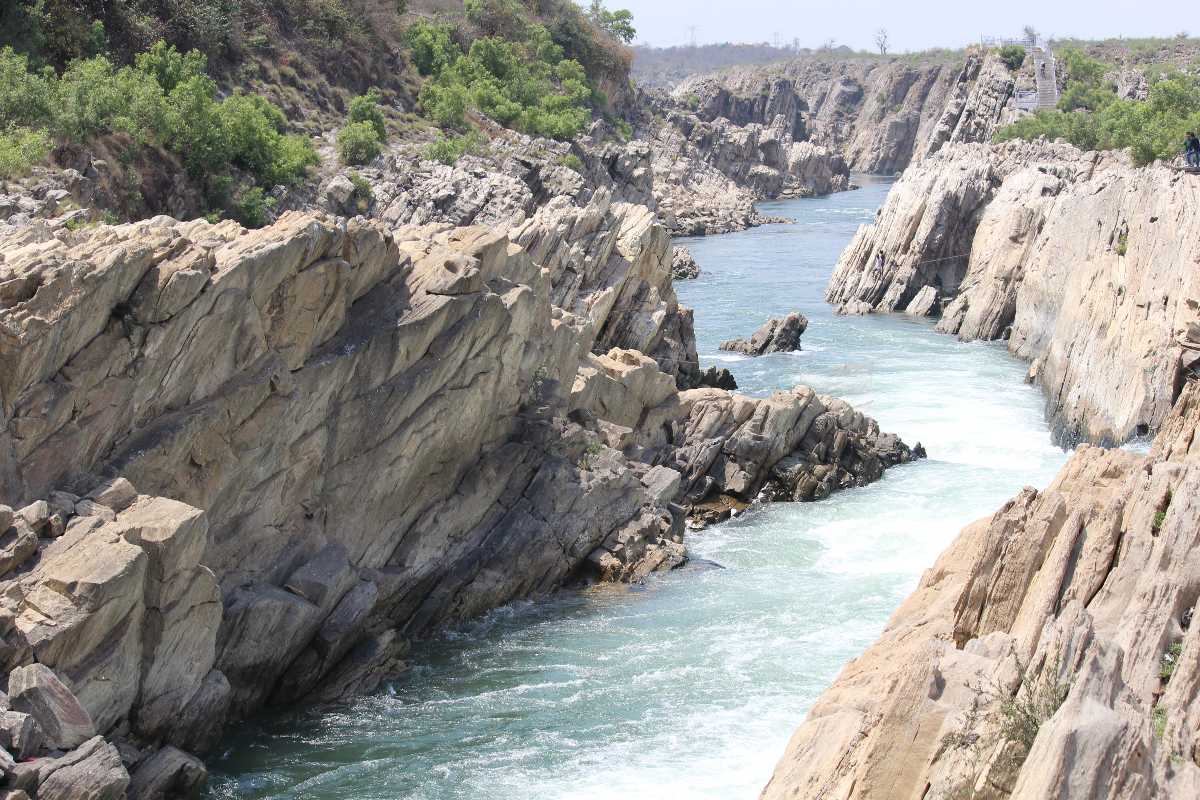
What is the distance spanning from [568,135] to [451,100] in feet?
36.7

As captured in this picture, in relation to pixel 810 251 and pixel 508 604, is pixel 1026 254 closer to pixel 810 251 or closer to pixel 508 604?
pixel 810 251

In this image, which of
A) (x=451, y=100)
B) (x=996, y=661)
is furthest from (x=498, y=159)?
(x=996, y=661)

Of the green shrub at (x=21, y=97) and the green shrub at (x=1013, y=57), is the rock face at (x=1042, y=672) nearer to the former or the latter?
the green shrub at (x=21, y=97)

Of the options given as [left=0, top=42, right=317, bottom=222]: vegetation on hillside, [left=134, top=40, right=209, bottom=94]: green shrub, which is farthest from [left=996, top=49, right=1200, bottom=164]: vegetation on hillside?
[left=134, top=40, right=209, bottom=94]: green shrub

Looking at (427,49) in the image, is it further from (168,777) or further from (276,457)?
(168,777)

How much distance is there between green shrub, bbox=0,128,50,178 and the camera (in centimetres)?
3819

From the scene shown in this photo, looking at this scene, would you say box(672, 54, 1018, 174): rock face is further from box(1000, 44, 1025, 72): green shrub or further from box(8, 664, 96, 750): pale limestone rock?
box(8, 664, 96, 750): pale limestone rock

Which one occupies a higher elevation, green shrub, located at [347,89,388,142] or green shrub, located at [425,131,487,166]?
green shrub, located at [347,89,388,142]

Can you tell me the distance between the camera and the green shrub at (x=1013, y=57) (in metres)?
125

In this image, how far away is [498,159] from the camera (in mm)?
67062

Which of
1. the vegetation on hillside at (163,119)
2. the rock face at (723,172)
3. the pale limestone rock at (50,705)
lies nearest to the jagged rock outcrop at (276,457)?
the pale limestone rock at (50,705)

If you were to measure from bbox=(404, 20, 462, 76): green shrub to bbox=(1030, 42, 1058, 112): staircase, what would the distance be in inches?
1918

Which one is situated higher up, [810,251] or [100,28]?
[100,28]

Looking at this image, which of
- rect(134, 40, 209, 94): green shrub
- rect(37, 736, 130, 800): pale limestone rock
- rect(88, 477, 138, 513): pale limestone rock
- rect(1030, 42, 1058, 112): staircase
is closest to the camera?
rect(37, 736, 130, 800): pale limestone rock
